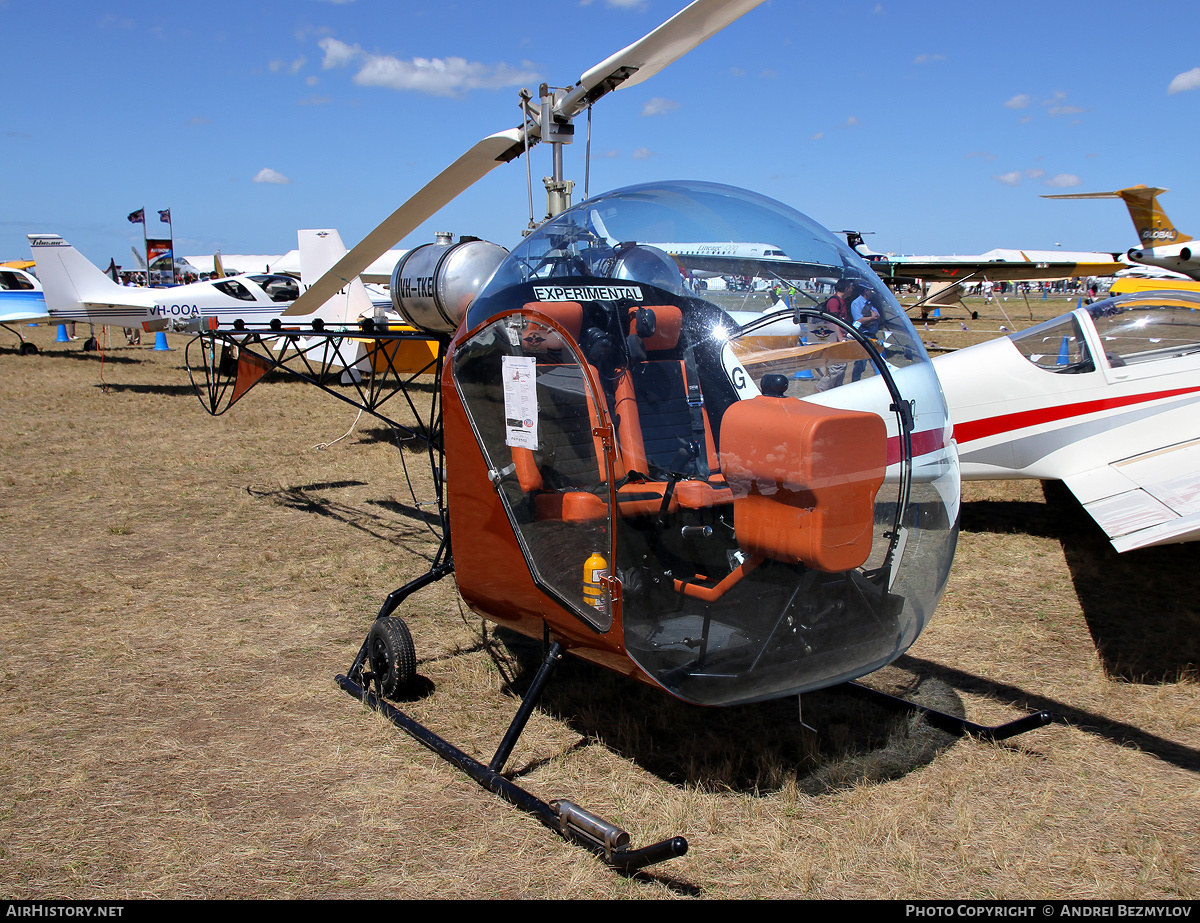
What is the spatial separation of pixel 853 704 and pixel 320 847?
2.41 m

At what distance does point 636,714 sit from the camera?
3.88 m

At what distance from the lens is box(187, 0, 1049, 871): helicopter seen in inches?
108

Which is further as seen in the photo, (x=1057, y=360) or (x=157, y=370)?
(x=157, y=370)

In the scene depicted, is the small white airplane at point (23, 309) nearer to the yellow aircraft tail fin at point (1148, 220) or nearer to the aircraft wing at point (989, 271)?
the aircraft wing at point (989, 271)

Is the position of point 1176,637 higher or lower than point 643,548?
lower

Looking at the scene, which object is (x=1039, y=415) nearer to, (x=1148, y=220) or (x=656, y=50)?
(x=656, y=50)

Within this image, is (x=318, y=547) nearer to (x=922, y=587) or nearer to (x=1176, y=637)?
(x=922, y=587)

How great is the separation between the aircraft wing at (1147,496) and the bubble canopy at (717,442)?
1.95m

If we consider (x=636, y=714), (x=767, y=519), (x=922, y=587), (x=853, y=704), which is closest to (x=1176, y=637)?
(x=853, y=704)

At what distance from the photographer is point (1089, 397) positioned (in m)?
6.12

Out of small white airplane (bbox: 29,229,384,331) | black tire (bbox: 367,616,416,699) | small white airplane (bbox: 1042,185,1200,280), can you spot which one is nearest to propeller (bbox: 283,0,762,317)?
black tire (bbox: 367,616,416,699)

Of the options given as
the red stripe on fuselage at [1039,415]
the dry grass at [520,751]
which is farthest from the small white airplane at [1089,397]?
the dry grass at [520,751]

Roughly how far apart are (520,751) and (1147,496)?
13.3 ft
